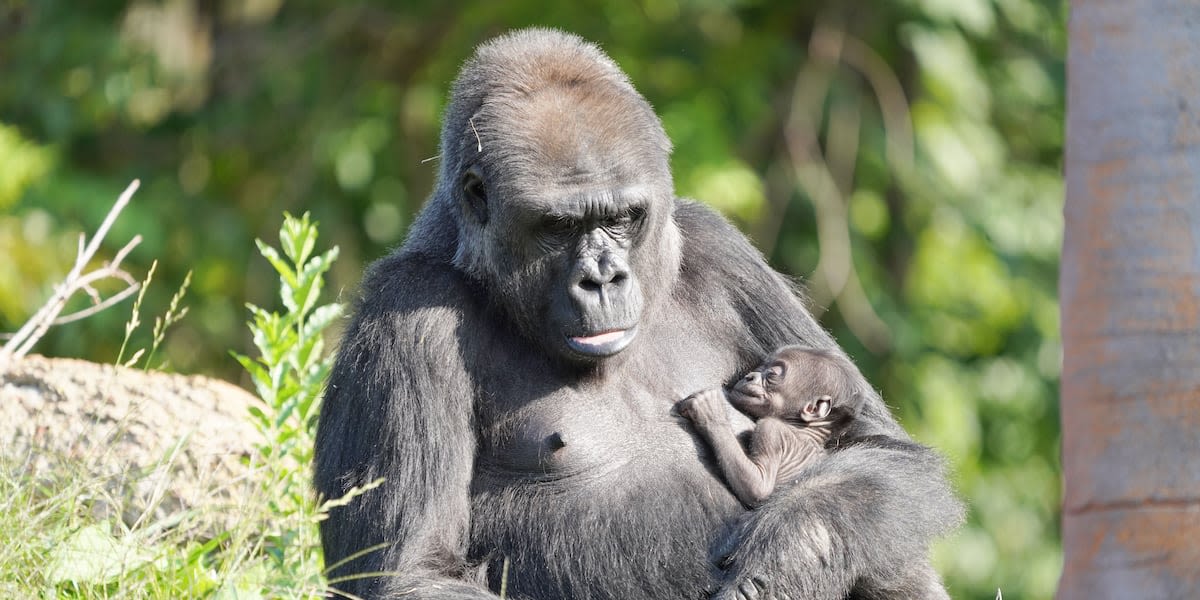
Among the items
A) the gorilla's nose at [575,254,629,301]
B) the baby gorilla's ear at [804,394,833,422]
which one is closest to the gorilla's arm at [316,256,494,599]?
the gorilla's nose at [575,254,629,301]

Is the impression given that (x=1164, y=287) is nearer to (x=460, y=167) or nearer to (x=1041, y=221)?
(x=460, y=167)

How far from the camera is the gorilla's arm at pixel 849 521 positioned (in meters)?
3.12

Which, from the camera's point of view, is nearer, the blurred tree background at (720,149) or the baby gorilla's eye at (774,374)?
the baby gorilla's eye at (774,374)

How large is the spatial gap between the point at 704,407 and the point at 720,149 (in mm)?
4636

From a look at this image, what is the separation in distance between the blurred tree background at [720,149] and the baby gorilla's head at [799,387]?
4.30 meters

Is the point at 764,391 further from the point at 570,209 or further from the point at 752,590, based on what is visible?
the point at 570,209

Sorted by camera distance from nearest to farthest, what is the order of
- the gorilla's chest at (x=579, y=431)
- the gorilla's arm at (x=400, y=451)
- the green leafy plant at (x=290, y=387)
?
1. the gorilla's arm at (x=400, y=451)
2. the gorilla's chest at (x=579, y=431)
3. the green leafy plant at (x=290, y=387)

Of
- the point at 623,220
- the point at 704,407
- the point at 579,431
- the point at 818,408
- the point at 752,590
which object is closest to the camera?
the point at 752,590

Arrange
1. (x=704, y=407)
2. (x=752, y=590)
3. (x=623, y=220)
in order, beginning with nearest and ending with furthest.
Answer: (x=752, y=590) < (x=623, y=220) < (x=704, y=407)

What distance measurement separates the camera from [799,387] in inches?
138

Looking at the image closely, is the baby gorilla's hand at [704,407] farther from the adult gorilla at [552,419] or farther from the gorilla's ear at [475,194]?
the gorilla's ear at [475,194]

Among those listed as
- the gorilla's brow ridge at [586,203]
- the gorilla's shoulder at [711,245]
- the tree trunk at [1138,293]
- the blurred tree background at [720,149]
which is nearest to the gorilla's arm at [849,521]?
the gorilla's shoulder at [711,245]

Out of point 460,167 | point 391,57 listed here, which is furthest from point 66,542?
point 391,57

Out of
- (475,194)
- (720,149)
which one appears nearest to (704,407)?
(475,194)
